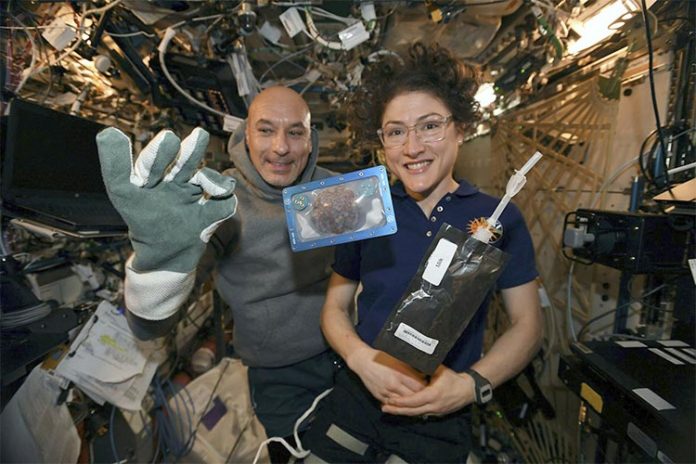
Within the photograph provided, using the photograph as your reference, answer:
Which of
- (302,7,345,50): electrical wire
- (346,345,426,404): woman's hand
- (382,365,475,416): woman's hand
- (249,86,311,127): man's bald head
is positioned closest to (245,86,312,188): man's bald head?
(249,86,311,127): man's bald head

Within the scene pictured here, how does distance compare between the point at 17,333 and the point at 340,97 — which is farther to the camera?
the point at 340,97

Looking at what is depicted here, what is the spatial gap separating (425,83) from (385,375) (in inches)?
36.6

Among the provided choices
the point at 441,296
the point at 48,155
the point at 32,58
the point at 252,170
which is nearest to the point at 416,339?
the point at 441,296

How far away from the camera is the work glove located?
62cm

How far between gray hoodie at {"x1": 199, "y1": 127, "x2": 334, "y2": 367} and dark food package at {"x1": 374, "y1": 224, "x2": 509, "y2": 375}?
0.67 meters

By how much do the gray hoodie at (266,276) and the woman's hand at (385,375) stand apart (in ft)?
1.65

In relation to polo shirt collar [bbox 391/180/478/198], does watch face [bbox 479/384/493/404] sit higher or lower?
lower

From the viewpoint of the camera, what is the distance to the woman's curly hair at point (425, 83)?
103 cm

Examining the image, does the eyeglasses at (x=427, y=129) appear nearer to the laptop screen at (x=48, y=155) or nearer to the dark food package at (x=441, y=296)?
the dark food package at (x=441, y=296)

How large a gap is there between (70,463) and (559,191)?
108 inches

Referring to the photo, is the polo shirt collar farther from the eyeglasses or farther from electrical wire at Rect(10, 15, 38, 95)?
electrical wire at Rect(10, 15, 38, 95)

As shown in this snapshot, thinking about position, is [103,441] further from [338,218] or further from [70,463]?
[338,218]

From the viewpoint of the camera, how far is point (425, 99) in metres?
1.00

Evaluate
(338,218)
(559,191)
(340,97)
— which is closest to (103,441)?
(338,218)
